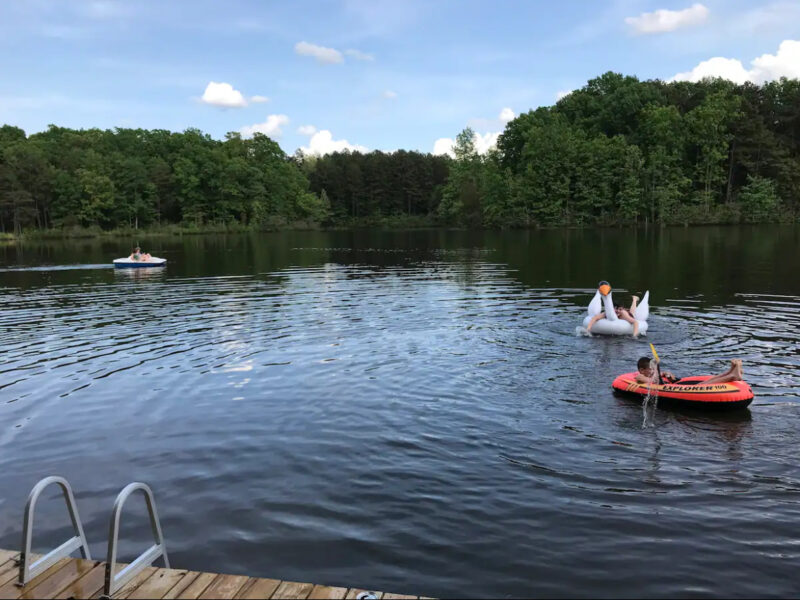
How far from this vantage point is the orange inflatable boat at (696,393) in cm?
1190

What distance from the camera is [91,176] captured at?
4434 inches

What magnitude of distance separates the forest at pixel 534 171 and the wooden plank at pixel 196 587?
10553 cm

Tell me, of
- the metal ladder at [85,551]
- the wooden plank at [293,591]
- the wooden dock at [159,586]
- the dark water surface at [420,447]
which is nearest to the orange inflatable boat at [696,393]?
the dark water surface at [420,447]

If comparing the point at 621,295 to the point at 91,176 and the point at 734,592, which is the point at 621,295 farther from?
the point at 91,176

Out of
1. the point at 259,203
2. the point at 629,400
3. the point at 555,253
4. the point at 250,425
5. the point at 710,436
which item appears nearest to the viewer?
the point at 710,436

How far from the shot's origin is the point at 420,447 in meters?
10.8

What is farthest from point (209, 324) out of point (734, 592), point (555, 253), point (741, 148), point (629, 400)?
point (741, 148)

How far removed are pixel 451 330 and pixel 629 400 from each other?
8.65 m

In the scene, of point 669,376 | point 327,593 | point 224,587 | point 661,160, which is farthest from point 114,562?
point 661,160

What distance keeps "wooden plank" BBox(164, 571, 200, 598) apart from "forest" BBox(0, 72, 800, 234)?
10556 centimetres

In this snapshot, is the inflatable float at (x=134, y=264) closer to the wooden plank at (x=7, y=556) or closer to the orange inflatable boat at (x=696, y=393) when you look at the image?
the orange inflatable boat at (x=696, y=393)

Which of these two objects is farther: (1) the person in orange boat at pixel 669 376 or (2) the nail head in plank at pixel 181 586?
(1) the person in orange boat at pixel 669 376

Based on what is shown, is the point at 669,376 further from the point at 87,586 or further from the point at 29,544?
the point at 29,544

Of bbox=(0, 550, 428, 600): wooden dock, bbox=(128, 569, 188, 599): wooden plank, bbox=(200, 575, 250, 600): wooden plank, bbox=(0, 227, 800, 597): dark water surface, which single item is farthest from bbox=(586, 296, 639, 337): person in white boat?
bbox=(128, 569, 188, 599): wooden plank
